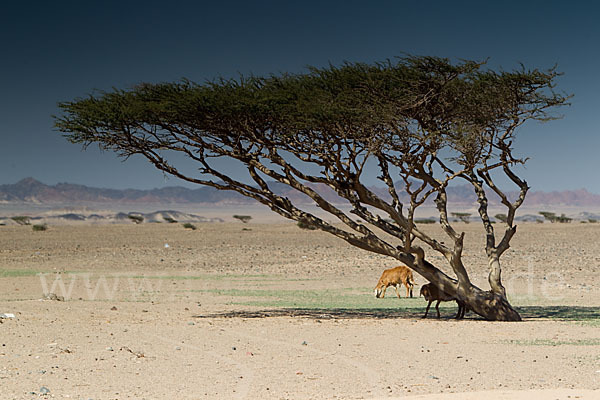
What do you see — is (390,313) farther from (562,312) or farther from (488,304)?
(562,312)

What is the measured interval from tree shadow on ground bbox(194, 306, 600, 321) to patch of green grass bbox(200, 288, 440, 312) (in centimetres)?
76

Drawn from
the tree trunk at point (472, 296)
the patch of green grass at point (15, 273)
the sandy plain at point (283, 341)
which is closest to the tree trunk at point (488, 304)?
the tree trunk at point (472, 296)

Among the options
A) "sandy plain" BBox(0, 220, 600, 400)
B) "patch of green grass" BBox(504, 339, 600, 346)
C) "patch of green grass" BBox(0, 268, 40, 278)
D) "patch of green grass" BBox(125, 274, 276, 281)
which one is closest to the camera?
"sandy plain" BBox(0, 220, 600, 400)

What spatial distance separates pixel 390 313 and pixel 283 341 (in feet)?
16.9

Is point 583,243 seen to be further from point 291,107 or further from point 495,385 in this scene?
point 495,385

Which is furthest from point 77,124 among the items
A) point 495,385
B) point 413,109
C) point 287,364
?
point 495,385

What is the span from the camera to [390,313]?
17.8 meters

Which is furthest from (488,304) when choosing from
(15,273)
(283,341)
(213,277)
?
(15,273)

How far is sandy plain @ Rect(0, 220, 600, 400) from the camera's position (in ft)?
31.4

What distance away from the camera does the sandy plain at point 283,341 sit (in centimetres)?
957

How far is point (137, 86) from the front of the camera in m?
16.9

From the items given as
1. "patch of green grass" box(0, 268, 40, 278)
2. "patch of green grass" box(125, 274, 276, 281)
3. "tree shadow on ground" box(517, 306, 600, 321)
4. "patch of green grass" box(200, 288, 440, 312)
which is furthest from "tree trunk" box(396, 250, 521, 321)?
"patch of green grass" box(0, 268, 40, 278)

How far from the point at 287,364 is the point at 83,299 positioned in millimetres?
10453

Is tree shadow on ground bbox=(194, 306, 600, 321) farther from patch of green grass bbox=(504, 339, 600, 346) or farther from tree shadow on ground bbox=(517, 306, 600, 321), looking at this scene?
patch of green grass bbox=(504, 339, 600, 346)
